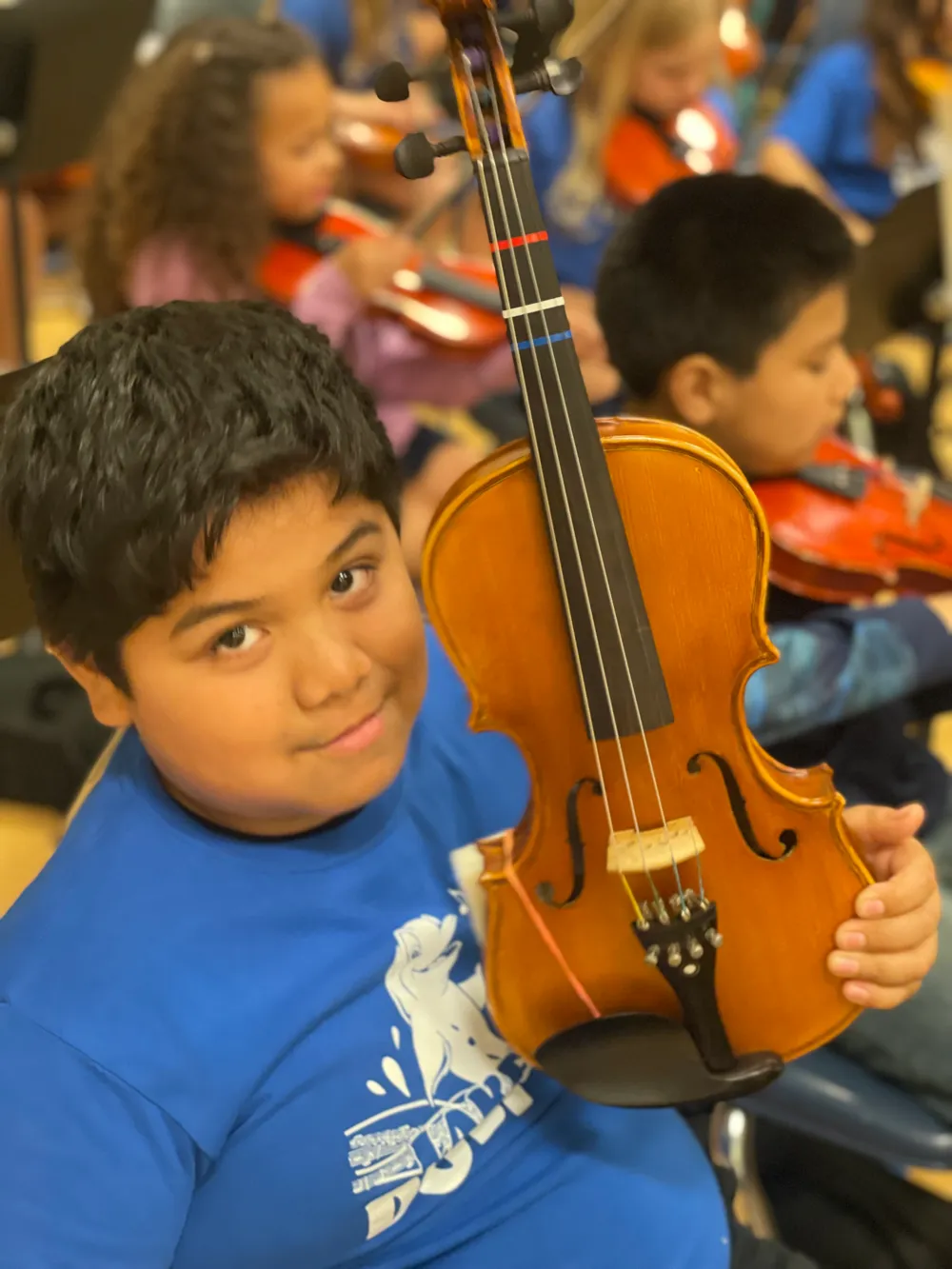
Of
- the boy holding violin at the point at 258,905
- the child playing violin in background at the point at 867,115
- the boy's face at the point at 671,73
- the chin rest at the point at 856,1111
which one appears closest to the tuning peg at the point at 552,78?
the boy holding violin at the point at 258,905

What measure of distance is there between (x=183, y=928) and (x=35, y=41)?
142 centimetres

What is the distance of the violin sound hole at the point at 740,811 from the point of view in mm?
681

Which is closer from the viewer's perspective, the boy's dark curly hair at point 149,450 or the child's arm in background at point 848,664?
the boy's dark curly hair at point 149,450

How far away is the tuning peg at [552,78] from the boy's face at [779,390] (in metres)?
0.36

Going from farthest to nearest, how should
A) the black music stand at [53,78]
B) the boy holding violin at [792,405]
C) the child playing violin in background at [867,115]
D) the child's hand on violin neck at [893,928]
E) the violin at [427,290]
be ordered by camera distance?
the child playing violin in background at [867,115] < the violin at [427,290] < the black music stand at [53,78] < the boy holding violin at [792,405] < the child's hand on violin neck at [893,928]

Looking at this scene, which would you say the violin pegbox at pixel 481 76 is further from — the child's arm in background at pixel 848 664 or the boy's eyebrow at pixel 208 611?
the child's arm in background at pixel 848 664

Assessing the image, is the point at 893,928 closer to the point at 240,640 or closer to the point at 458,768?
the point at 458,768

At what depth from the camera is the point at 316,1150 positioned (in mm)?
670

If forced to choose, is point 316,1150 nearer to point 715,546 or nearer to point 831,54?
point 715,546

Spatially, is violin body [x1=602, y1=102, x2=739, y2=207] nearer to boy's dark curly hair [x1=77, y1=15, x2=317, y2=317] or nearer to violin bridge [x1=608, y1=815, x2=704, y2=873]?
boy's dark curly hair [x1=77, y1=15, x2=317, y2=317]

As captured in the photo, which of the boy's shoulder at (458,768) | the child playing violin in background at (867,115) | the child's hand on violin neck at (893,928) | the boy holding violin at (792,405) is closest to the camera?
the child's hand on violin neck at (893,928)

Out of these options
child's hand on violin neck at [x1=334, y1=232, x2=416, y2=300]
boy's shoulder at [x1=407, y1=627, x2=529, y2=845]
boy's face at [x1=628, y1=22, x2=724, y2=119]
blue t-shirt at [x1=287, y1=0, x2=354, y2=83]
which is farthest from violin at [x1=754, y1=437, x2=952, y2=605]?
blue t-shirt at [x1=287, y1=0, x2=354, y2=83]

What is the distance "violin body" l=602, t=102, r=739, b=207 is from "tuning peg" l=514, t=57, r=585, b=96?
1264 mm

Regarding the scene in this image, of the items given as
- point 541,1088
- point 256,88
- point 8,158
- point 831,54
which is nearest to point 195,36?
point 256,88
